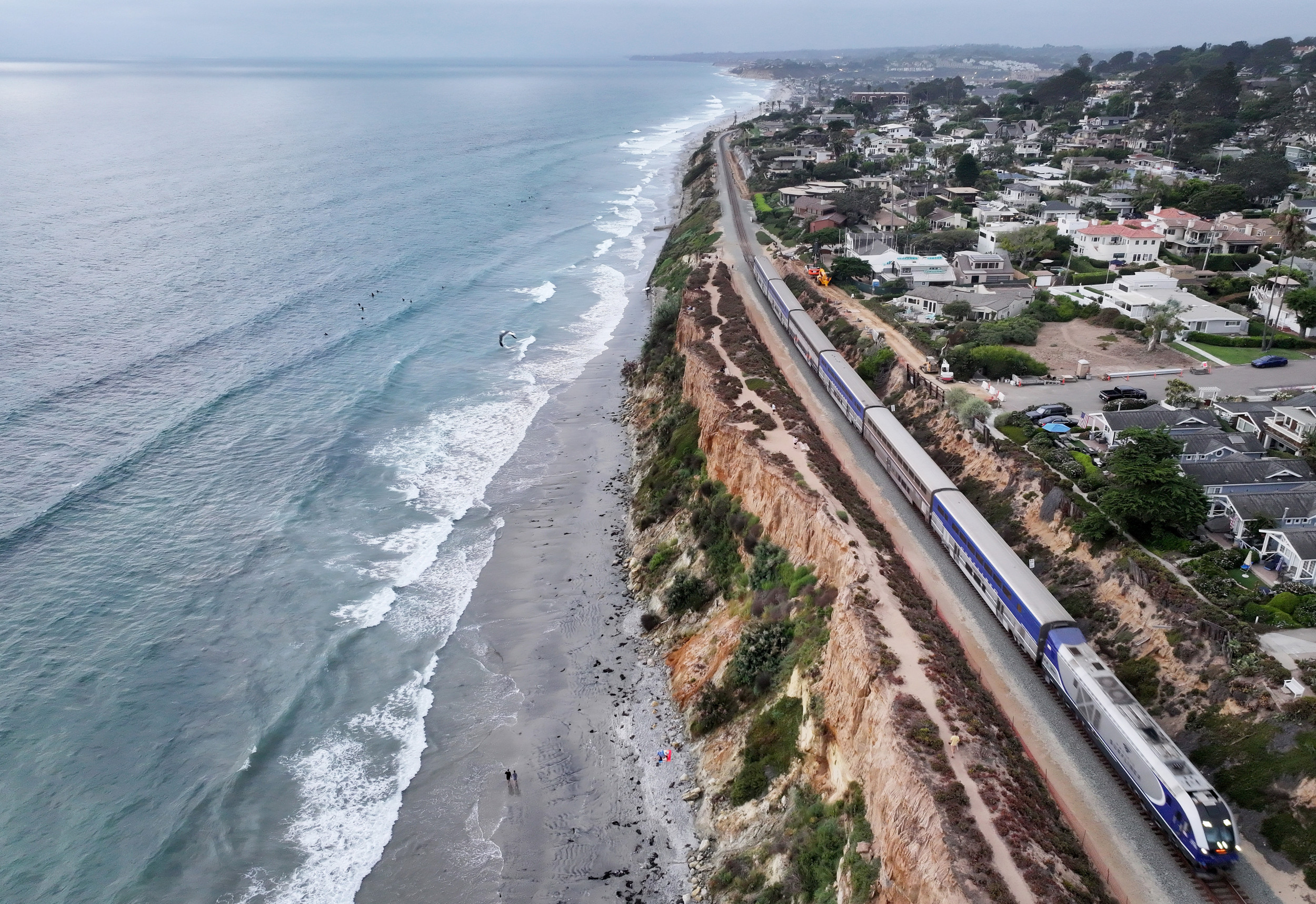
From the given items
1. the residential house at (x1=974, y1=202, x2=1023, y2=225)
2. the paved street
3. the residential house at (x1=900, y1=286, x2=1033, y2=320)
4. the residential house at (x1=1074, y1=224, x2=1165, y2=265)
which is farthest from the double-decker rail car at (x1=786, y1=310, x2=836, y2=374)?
the residential house at (x1=974, y1=202, x2=1023, y2=225)

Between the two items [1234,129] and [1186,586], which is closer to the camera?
[1186,586]

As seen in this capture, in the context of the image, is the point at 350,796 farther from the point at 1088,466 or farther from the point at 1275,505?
the point at 1275,505

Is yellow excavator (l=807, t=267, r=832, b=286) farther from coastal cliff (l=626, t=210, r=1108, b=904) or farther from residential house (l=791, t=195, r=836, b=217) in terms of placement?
coastal cliff (l=626, t=210, r=1108, b=904)

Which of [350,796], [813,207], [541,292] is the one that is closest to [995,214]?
[813,207]

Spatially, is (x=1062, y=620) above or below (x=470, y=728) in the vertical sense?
above

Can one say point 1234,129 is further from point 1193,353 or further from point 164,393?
point 164,393

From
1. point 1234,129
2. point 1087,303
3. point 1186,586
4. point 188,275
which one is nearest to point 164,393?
point 188,275
